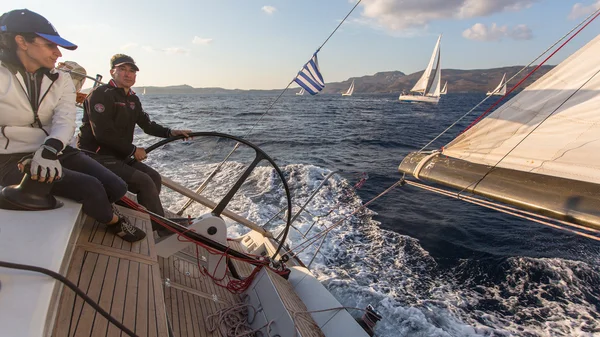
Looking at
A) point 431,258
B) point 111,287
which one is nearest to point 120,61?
point 111,287

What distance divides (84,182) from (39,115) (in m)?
0.42

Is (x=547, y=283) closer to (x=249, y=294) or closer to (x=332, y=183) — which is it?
(x=249, y=294)

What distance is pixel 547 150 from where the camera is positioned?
6.96ft

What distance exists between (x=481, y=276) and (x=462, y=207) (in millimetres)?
3366

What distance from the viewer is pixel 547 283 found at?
5008mm

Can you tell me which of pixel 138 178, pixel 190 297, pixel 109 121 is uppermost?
pixel 109 121

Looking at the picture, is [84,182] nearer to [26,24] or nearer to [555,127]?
[26,24]

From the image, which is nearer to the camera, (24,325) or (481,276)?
(24,325)

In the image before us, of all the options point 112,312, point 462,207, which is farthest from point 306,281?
point 462,207

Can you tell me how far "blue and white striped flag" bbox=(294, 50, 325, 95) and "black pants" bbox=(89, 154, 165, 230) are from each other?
13.0ft

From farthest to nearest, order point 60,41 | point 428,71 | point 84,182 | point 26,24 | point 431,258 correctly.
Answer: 1. point 428,71
2. point 431,258
3. point 84,182
4. point 60,41
5. point 26,24

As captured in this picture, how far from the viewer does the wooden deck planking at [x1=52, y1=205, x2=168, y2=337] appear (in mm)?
1367

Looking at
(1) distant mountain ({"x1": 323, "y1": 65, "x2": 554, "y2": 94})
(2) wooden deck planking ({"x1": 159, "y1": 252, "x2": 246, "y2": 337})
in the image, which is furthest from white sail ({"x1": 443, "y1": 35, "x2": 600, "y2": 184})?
(1) distant mountain ({"x1": 323, "y1": 65, "x2": 554, "y2": 94})

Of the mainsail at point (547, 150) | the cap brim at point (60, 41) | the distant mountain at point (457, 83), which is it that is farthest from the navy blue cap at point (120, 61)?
the distant mountain at point (457, 83)
